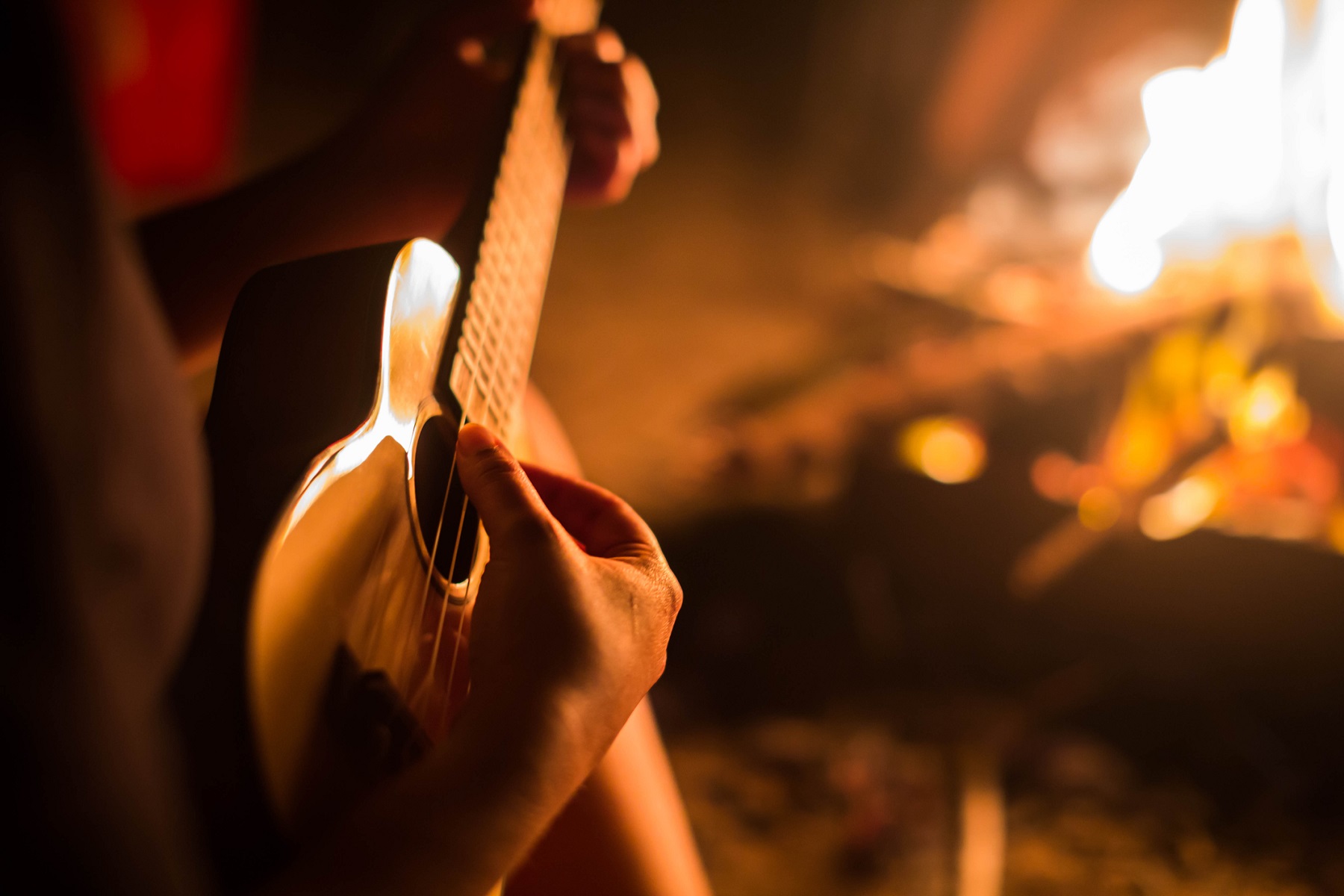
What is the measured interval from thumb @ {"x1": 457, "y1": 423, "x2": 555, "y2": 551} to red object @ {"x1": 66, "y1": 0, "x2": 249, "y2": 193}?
1.89 metres

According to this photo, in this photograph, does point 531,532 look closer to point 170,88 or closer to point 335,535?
point 335,535

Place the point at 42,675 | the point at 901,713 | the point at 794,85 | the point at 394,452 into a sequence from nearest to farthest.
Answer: the point at 42,675, the point at 394,452, the point at 901,713, the point at 794,85

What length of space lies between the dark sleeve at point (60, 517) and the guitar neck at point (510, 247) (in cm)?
26

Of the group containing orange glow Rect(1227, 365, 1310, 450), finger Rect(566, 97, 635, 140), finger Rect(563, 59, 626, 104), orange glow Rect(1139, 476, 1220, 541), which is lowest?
orange glow Rect(1139, 476, 1220, 541)

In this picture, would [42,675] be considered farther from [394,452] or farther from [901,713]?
[901,713]

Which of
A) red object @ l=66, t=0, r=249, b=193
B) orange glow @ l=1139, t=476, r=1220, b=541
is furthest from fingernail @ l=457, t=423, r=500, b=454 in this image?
red object @ l=66, t=0, r=249, b=193

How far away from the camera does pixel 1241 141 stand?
148cm

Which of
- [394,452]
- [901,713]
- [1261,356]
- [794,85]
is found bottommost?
[901,713]

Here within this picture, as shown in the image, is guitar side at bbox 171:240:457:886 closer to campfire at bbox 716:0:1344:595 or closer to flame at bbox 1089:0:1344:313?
campfire at bbox 716:0:1344:595

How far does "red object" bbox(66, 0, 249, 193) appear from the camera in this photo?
1.83 meters

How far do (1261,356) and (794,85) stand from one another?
6.73ft

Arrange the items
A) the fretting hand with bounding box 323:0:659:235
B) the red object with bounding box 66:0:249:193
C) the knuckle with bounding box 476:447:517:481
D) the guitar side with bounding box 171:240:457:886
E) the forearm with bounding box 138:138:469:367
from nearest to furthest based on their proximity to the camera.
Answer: the guitar side with bounding box 171:240:457:886, the knuckle with bounding box 476:447:517:481, the forearm with bounding box 138:138:469:367, the fretting hand with bounding box 323:0:659:235, the red object with bounding box 66:0:249:193

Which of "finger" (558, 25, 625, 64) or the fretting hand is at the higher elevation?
"finger" (558, 25, 625, 64)

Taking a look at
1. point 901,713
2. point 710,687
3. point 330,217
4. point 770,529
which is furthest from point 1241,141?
Answer: point 330,217
